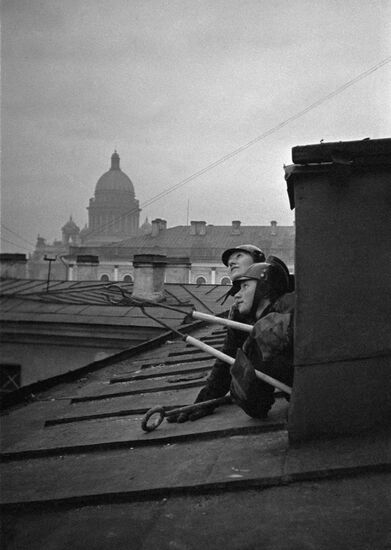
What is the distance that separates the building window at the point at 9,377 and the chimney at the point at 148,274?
10.3 ft

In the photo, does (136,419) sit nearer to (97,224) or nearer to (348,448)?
(348,448)

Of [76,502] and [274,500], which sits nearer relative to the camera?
[274,500]

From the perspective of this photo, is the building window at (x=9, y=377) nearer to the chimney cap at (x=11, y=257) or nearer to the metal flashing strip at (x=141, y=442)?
the chimney cap at (x=11, y=257)

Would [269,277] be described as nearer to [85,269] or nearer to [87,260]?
[85,269]

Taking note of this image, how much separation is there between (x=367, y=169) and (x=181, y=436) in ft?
5.26

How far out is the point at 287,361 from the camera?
2475 millimetres

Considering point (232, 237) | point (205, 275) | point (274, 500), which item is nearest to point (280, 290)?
point (274, 500)

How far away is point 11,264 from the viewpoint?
16.4 m

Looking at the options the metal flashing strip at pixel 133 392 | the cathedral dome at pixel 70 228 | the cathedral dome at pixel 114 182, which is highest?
the cathedral dome at pixel 114 182

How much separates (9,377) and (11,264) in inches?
218

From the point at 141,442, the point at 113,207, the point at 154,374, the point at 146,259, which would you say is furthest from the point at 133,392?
the point at 113,207

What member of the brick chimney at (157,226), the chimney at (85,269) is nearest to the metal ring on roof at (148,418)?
the chimney at (85,269)

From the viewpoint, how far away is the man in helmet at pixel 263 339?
2469 millimetres

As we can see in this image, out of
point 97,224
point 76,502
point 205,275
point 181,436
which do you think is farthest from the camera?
point 97,224
